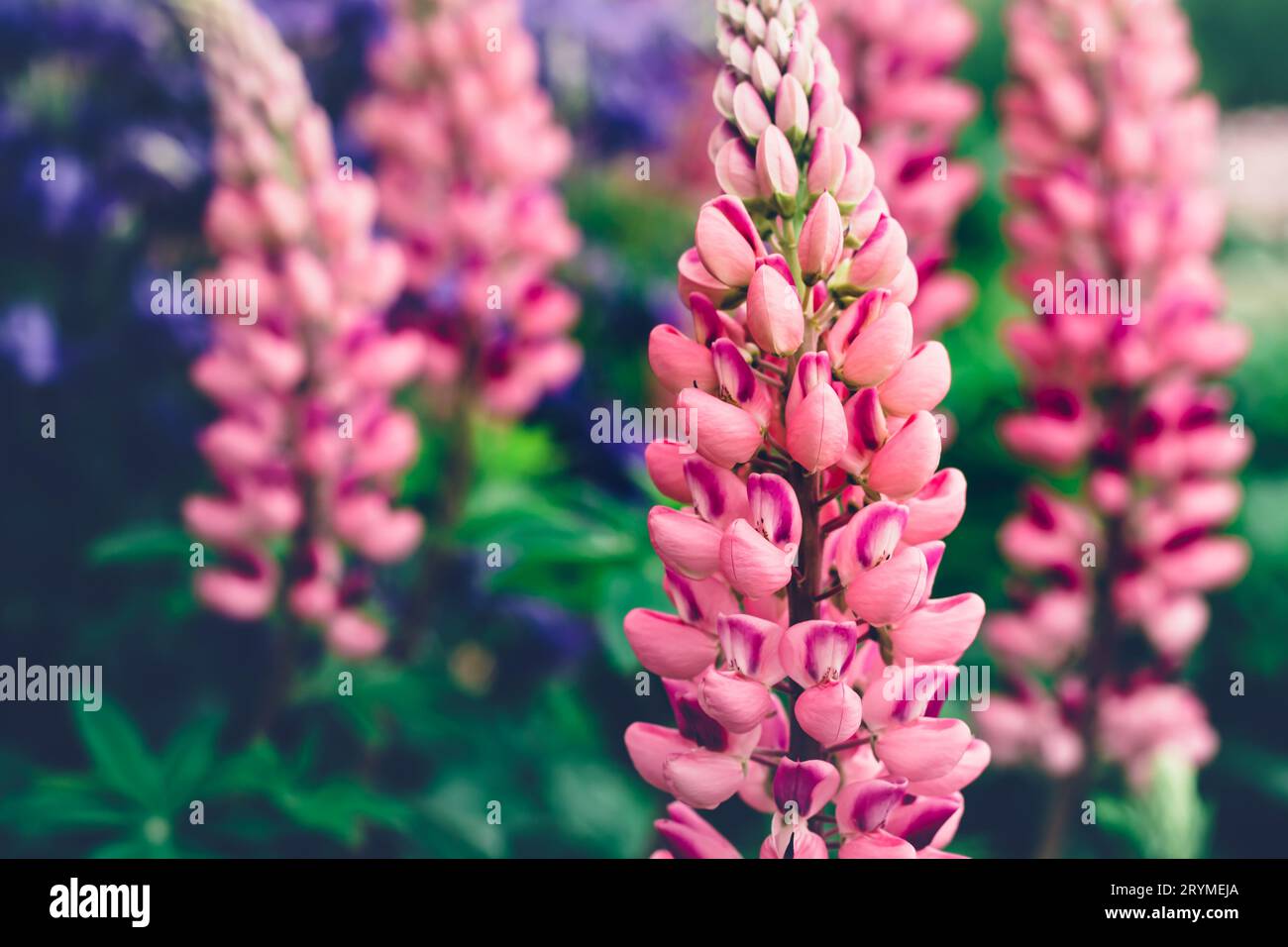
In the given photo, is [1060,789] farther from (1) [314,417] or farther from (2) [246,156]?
(2) [246,156]

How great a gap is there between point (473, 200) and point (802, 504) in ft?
3.38

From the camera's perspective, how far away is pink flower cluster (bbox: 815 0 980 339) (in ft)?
5.44

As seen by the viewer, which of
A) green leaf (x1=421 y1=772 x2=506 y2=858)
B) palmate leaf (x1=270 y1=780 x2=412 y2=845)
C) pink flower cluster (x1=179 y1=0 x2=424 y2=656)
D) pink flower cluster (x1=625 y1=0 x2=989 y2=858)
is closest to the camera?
pink flower cluster (x1=625 y1=0 x2=989 y2=858)

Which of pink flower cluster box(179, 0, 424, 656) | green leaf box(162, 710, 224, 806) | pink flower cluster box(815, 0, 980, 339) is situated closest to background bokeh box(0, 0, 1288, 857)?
green leaf box(162, 710, 224, 806)

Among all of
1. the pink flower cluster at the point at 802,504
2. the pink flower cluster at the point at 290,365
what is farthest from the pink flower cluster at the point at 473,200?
the pink flower cluster at the point at 802,504

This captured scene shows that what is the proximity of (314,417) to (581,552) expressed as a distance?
15.6 inches

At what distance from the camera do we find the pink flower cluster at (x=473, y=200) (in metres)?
1.73

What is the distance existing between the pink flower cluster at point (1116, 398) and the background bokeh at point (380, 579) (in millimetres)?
167

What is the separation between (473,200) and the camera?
5.64 feet

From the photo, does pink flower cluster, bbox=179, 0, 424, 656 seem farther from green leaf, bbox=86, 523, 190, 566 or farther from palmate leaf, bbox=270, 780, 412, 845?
palmate leaf, bbox=270, 780, 412, 845

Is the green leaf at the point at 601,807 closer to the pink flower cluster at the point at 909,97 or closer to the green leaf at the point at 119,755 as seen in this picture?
the green leaf at the point at 119,755

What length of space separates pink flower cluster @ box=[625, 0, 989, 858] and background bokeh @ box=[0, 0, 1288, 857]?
0.55m

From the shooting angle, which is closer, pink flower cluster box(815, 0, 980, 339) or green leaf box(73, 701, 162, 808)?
green leaf box(73, 701, 162, 808)

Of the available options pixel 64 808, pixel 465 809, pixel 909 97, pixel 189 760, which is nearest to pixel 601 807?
pixel 465 809
